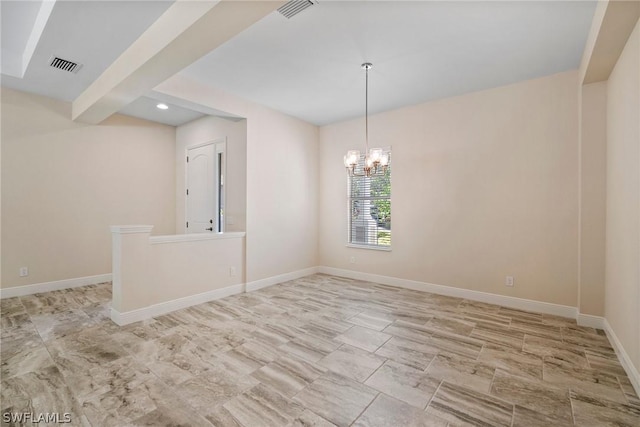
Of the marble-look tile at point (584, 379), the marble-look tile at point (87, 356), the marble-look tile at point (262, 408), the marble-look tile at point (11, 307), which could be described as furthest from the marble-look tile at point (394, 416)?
the marble-look tile at point (11, 307)

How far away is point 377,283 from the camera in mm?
4914

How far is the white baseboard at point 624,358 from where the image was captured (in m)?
2.03

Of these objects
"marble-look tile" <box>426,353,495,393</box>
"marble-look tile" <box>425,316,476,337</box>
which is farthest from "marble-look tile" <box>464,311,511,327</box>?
"marble-look tile" <box>426,353,495,393</box>

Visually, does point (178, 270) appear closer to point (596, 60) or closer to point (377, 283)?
point (377, 283)

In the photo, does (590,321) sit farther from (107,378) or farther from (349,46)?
(107,378)

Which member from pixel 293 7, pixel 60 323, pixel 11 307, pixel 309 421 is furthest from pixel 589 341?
pixel 11 307

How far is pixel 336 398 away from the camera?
1939mm

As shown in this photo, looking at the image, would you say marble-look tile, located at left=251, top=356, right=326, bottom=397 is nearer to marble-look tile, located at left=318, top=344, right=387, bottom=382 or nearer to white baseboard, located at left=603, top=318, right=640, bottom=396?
marble-look tile, located at left=318, top=344, right=387, bottom=382

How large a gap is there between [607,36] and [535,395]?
285 centimetres

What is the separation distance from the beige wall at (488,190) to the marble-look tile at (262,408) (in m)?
3.20

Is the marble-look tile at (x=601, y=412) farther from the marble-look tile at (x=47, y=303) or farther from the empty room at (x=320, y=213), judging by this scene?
the marble-look tile at (x=47, y=303)

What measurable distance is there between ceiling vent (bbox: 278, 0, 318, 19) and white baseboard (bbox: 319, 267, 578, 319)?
3.94m

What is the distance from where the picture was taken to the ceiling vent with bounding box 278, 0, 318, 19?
2.23 metres

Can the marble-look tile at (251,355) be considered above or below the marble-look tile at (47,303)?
below
